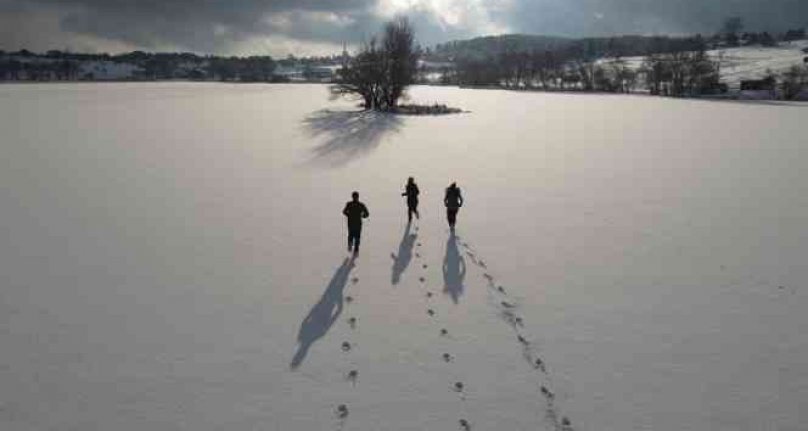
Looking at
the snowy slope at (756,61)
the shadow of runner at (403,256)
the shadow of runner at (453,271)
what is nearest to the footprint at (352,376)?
the shadow of runner at (453,271)

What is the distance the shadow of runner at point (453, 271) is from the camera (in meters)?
8.76

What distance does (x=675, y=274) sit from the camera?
952cm

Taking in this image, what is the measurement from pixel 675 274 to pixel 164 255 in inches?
391

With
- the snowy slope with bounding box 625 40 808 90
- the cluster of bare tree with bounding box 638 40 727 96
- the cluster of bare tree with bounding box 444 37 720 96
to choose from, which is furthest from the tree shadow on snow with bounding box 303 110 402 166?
the snowy slope with bounding box 625 40 808 90

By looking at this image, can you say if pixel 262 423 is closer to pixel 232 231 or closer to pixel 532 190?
pixel 232 231

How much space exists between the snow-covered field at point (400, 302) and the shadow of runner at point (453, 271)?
62 millimetres

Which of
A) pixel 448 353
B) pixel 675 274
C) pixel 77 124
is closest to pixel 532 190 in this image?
pixel 675 274

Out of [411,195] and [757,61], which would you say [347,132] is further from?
[757,61]

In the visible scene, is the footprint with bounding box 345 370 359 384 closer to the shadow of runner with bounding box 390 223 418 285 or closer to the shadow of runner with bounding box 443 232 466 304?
the shadow of runner with bounding box 443 232 466 304

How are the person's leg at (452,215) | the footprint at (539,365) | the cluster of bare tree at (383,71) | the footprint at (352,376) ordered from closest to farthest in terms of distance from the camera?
the footprint at (352,376) < the footprint at (539,365) < the person's leg at (452,215) < the cluster of bare tree at (383,71)

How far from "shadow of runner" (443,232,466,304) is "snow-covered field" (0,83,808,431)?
0.06 meters

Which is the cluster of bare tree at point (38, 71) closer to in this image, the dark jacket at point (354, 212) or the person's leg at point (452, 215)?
the person's leg at point (452, 215)

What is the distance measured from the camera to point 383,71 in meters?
52.4

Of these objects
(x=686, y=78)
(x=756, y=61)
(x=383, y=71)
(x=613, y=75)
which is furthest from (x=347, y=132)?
(x=756, y=61)
